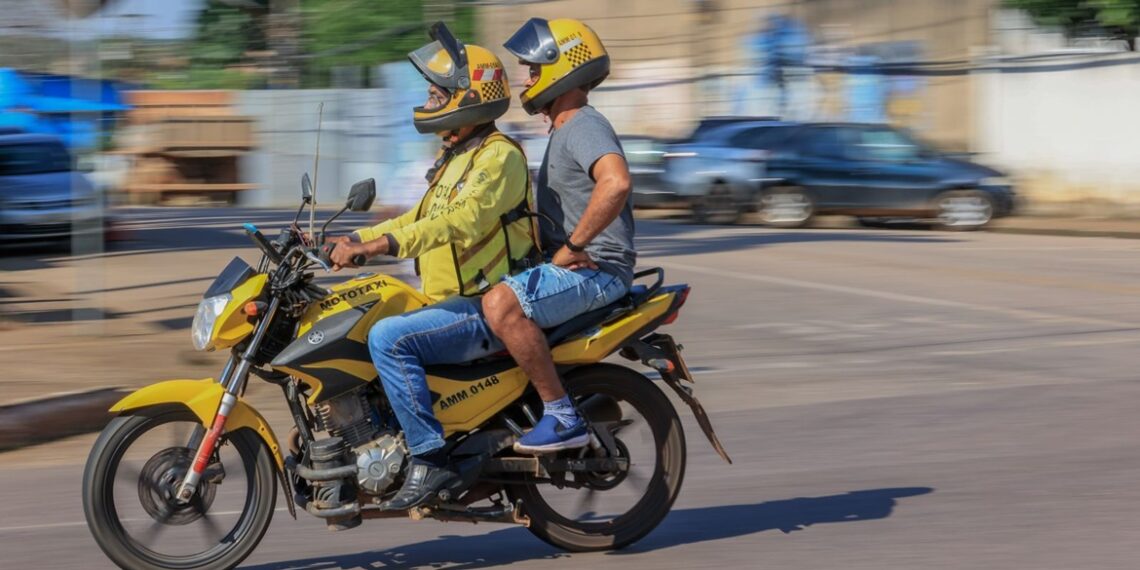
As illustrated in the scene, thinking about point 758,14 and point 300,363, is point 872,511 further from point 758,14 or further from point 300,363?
point 758,14

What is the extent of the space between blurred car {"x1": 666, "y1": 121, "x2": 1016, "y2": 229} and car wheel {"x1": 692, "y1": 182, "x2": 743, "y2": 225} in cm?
2

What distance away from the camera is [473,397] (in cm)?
563

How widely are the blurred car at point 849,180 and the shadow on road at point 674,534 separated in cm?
1675

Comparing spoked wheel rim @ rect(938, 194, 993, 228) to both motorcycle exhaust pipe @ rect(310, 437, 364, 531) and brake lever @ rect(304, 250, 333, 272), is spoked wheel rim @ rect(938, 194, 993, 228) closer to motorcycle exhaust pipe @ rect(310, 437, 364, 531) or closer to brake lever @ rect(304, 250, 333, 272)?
motorcycle exhaust pipe @ rect(310, 437, 364, 531)

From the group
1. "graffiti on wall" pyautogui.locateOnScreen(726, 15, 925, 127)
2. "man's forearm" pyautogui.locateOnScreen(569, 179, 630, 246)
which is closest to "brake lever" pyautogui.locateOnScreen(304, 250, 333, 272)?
"man's forearm" pyautogui.locateOnScreen(569, 179, 630, 246)

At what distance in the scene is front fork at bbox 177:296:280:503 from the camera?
5246 mm

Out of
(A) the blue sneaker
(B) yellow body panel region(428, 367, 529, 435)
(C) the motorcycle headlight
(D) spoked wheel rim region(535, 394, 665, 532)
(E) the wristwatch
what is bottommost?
(D) spoked wheel rim region(535, 394, 665, 532)

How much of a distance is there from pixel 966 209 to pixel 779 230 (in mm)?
2896

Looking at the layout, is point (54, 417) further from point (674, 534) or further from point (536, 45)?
point (536, 45)

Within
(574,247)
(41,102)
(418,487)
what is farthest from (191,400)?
(41,102)

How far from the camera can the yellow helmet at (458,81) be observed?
5508 millimetres

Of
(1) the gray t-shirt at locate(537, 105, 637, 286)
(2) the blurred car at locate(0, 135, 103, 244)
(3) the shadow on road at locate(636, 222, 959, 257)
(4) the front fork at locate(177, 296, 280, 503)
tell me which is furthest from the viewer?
(3) the shadow on road at locate(636, 222, 959, 257)

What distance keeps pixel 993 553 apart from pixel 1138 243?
16849mm

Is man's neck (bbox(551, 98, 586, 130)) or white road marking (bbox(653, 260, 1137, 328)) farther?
white road marking (bbox(653, 260, 1137, 328))
